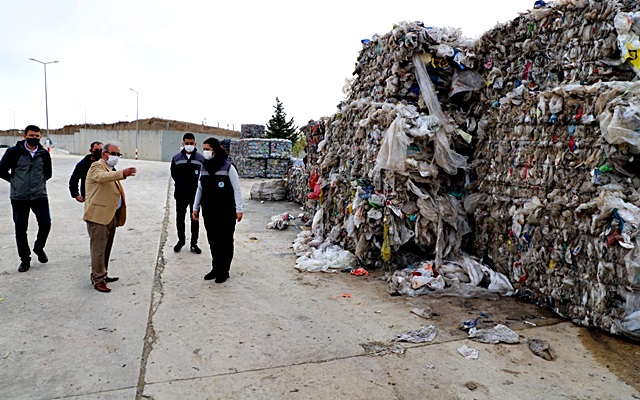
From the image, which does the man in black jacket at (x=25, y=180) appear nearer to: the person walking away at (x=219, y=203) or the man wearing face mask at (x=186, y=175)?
the man wearing face mask at (x=186, y=175)

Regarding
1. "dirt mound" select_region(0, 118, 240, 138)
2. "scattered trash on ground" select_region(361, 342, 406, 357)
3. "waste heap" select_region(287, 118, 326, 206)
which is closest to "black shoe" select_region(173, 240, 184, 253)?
"waste heap" select_region(287, 118, 326, 206)

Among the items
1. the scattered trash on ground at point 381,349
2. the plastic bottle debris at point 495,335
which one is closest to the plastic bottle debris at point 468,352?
the plastic bottle debris at point 495,335

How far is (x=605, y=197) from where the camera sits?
3.68 m

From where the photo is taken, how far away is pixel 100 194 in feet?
15.3

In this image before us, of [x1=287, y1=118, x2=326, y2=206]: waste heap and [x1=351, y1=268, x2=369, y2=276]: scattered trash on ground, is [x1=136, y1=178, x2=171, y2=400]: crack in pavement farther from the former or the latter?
[x1=287, y1=118, x2=326, y2=206]: waste heap

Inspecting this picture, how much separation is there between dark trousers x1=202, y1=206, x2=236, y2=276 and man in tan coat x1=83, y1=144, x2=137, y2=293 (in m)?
1.03

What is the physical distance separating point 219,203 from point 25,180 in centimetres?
228

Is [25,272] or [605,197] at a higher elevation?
[605,197]

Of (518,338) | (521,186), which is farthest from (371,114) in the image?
(518,338)

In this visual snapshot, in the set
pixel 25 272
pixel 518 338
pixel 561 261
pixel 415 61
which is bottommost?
pixel 25 272

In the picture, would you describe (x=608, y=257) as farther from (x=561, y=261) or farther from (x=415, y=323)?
(x=415, y=323)

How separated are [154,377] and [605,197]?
145 inches

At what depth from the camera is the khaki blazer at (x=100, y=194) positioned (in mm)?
4578

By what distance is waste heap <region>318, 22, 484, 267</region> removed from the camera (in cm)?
523
